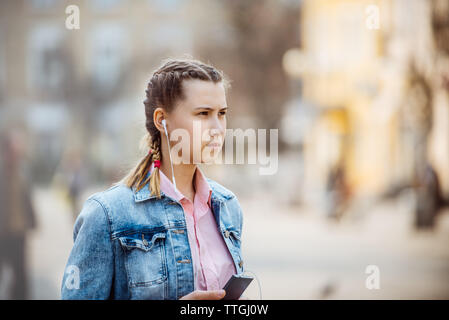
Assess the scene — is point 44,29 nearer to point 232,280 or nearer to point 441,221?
point 441,221

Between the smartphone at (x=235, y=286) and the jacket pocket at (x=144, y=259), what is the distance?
0.17 meters

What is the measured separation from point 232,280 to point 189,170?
332mm

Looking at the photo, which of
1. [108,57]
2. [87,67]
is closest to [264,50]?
[108,57]

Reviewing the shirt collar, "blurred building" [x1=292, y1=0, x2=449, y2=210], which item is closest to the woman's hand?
the shirt collar

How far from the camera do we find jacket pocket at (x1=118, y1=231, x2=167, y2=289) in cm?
139

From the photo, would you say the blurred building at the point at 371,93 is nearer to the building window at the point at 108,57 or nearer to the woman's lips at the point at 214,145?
the building window at the point at 108,57

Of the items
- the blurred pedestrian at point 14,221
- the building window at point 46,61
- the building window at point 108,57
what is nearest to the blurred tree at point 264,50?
the building window at point 108,57

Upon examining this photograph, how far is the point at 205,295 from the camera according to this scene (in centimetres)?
140

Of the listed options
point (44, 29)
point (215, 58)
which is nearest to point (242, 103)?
point (215, 58)

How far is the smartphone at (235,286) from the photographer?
1429 mm

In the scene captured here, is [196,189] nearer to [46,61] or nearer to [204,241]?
[204,241]

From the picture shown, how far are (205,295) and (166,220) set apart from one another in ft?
0.73

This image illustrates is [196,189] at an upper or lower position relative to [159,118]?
lower

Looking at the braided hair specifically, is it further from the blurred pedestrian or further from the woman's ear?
the blurred pedestrian
